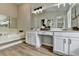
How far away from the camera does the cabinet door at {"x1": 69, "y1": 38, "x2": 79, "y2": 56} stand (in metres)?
1.83

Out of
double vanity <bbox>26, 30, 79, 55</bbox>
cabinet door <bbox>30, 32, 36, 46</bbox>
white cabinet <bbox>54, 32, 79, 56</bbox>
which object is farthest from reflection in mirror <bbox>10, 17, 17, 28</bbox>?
white cabinet <bbox>54, 32, 79, 56</bbox>

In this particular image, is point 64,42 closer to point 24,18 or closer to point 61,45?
point 61,45

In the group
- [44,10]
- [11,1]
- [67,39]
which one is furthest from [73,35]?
[11,1]

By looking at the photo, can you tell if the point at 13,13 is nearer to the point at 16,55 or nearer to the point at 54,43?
the point at 16,55

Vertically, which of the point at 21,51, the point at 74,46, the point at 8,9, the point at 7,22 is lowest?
the point at 21,51

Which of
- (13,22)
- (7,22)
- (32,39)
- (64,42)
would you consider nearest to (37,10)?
(13,22)

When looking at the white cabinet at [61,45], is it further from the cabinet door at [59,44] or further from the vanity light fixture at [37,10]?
the vanity light fixture at [37,10]

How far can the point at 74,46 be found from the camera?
1.88 metres

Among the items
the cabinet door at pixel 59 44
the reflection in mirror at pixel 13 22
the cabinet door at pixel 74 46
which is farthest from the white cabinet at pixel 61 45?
the reflection in mirror at pixel 13 22

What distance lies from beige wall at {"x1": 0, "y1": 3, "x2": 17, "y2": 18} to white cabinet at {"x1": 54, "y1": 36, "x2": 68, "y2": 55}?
106 cm

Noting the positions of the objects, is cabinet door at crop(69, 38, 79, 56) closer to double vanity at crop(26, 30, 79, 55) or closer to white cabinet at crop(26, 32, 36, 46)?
double vanity at crop(26, 30, 79, 55)

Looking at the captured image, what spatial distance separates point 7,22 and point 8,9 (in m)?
0.25

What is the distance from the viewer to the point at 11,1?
1.66 metres

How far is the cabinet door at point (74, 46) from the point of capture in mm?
1830
